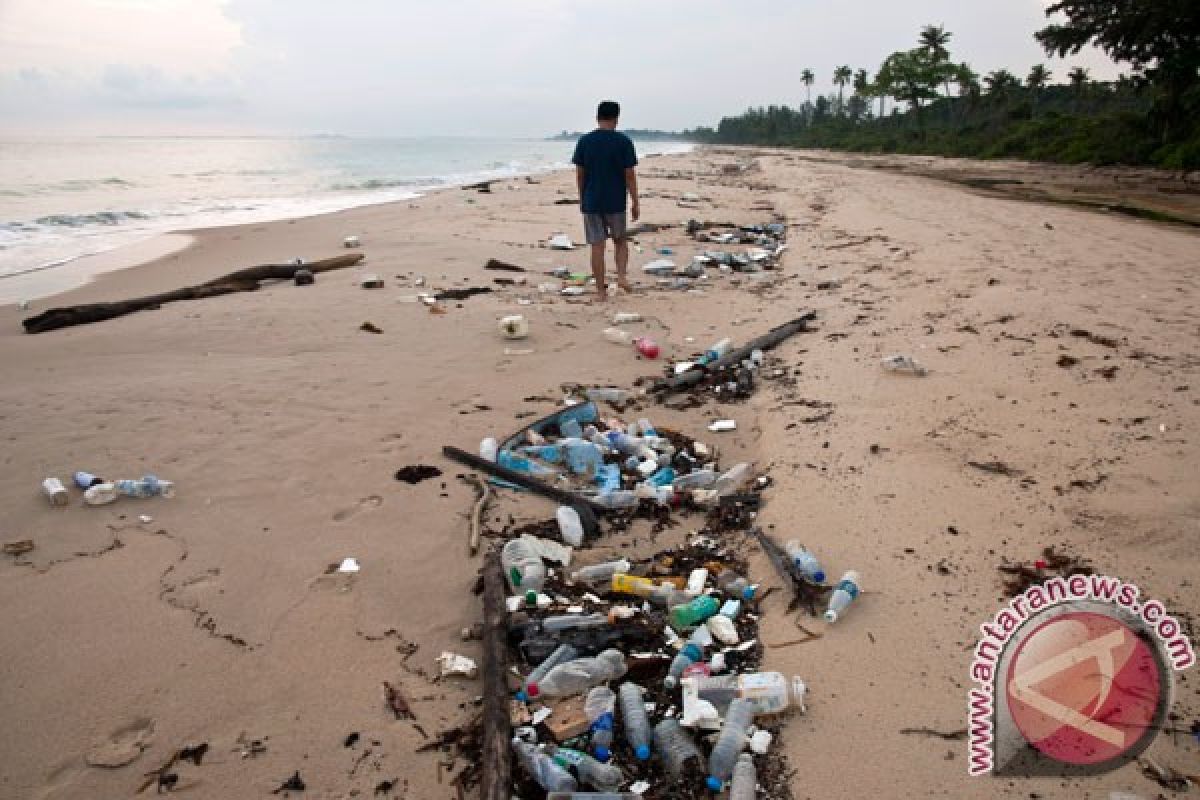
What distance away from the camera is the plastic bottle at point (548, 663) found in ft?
7.57

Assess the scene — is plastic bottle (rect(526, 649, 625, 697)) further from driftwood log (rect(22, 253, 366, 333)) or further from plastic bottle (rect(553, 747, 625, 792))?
driftwood log (rect(22, 253, 366, 333))

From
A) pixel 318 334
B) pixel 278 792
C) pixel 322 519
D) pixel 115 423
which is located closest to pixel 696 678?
pixel 278 792

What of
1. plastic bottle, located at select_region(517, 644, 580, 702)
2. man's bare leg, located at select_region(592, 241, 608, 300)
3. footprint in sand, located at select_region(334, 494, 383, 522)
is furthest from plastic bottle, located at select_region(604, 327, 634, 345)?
plastic bottle, located at select_region(517, 644, 580, 702)

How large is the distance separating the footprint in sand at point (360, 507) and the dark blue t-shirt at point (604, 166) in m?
4.79

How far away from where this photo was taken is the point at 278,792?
1945 mm

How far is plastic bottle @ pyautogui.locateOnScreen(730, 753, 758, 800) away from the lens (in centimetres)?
188

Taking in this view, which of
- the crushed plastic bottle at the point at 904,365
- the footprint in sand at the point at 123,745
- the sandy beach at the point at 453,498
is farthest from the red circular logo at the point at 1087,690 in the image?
the footprint in sand at the point at 123,745

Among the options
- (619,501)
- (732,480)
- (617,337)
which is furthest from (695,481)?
(617,337)

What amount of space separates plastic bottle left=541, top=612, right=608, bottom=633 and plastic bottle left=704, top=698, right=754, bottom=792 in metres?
0.65

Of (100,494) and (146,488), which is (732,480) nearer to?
(146,488)

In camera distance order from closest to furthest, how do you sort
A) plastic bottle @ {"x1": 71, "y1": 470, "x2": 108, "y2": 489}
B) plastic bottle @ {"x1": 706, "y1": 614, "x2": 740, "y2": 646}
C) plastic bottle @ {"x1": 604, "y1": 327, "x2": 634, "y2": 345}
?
1. plastic bottle @ {"x1": 706, "y1": 614, "x2": 740, "y2": 646}
2. plastic bottle @ {"x1": 71, "y1": 470, "x2": 108, "y2": 489}
3. plastic bottle @ {"x1": 604, "y1": 327, "x2": 634, "y2": 345}

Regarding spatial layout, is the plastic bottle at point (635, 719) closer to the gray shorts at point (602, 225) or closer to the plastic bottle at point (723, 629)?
the plastic bottle at point (723, 629)

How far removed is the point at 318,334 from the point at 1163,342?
6811mm

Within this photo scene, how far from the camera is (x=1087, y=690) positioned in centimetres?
202
